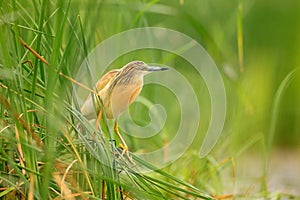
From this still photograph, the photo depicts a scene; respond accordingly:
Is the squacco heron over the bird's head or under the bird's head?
under

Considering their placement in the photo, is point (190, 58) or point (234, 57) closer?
point (190, 58)

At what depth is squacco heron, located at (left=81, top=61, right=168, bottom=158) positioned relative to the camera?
1202 mm

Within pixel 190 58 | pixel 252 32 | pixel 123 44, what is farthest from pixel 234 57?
pixel 123 44

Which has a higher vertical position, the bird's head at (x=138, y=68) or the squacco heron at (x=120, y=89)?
the bird's head at (x=138, y=68)

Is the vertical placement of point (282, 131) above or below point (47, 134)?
above

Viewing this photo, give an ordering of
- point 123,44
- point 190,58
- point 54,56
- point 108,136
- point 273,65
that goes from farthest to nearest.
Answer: point 273,65, point 190,58, point 123,44, point 108,136, point 54,56

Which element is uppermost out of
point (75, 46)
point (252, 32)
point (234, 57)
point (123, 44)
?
point (252, 32)

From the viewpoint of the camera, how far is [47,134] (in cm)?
126

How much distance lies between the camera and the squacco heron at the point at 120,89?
1.20m

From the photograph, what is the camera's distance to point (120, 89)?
1.20 m

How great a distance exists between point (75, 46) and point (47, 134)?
0.77 ft

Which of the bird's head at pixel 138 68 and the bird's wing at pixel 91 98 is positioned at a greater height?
the bird's head at pixel 138 68

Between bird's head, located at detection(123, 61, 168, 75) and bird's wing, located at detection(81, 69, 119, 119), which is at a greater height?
bird's head, located at detection(123, 61, 168, 75)

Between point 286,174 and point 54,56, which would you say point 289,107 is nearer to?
point 286,174
